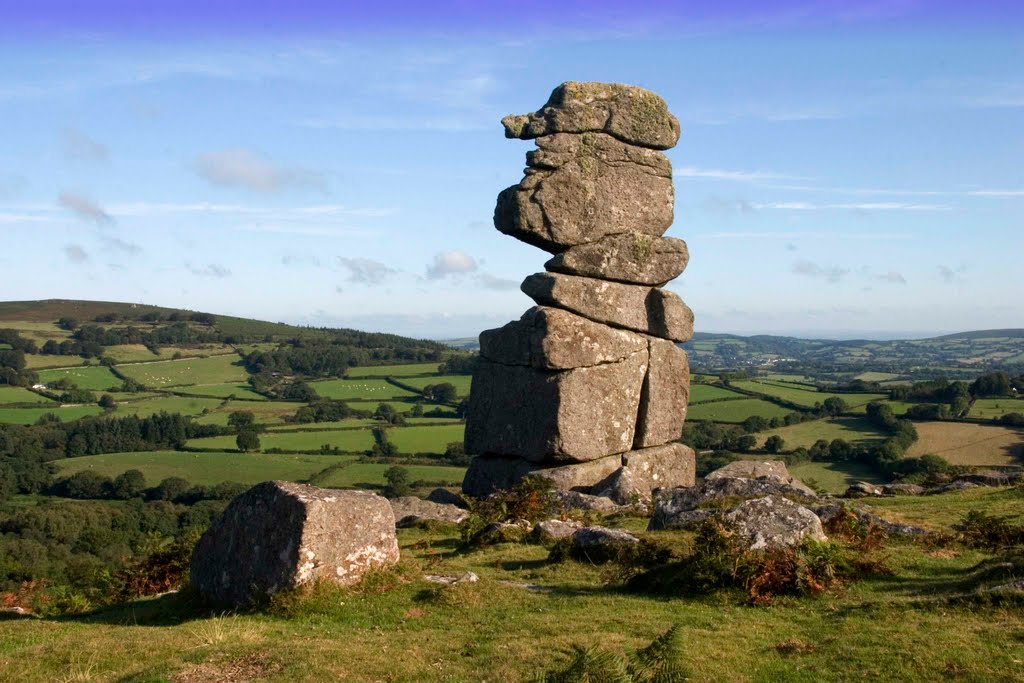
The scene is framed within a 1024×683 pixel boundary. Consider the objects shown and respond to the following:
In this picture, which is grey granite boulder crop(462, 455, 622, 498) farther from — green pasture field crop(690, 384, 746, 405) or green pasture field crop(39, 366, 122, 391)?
green pasture field crop(39, 366, 122, 391)

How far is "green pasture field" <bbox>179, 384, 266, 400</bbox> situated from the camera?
101 m

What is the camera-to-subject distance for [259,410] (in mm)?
90750

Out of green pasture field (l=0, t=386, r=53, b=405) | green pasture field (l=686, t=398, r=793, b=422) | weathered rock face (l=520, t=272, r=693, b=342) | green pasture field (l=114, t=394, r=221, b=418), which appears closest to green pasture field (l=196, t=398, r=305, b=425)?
green pasture field (l=114, t=394, r=221, b=418)

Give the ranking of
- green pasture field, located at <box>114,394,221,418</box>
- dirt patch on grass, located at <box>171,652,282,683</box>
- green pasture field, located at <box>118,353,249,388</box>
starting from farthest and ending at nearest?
green pasture field, located at <box>118,353,249,388</box>
green pasture field, located at <box>114,394,221,418</box>
dirt patch on grass, located at <box>171,652,282,683</box>

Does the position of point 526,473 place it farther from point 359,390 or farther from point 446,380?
point 359,390

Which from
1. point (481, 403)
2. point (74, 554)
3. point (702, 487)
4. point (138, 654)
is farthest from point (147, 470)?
point (138, 654)

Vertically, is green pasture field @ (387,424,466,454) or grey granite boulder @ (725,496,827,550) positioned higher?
grey granite boulder @ (725,496,827,550)

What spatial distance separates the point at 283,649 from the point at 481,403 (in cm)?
1963

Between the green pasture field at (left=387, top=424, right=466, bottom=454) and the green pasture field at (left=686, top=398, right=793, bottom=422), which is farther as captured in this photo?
the green pasture field at (left=686, top=398, right=793, bottom=422)

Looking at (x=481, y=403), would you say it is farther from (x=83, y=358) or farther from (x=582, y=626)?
(x=83, y=358)

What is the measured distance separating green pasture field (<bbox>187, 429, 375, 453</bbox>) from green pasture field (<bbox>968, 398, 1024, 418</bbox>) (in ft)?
148

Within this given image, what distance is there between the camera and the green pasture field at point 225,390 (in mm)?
100562

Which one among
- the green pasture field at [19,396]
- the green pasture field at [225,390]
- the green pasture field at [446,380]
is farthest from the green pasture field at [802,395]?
the green pasture field at [19,396]

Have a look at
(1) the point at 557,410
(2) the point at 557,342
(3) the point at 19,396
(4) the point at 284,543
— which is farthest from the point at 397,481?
(3) the point at 19,396
